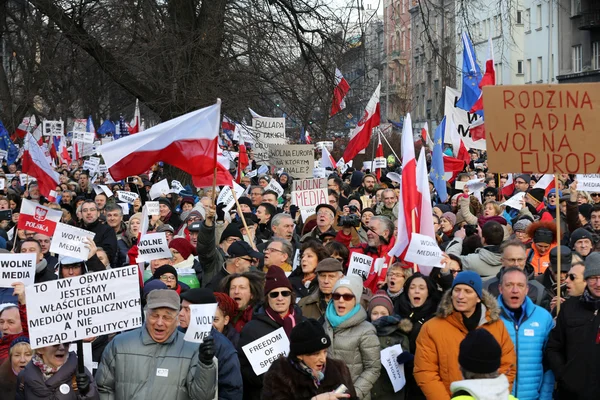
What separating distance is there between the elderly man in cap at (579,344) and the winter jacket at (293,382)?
5.87ft

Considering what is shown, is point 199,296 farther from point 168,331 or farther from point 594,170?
point 594,170

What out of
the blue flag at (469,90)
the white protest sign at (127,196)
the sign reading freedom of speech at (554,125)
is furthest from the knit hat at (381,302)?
the blue flag at (469,90)

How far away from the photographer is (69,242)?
8609mm

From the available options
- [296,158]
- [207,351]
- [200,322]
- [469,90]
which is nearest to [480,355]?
[207,351]

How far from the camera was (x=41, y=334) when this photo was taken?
598 cm

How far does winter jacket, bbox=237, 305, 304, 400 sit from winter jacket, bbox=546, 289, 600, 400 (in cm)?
178

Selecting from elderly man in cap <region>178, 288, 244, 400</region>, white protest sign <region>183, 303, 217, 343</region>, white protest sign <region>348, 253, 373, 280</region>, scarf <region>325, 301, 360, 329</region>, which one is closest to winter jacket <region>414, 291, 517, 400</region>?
scarf <region>325, 301, 360, 329</region>

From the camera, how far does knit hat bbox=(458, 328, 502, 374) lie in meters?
4.48

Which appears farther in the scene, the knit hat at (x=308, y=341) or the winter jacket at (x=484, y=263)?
the winter jacket at (x=484, y=263)

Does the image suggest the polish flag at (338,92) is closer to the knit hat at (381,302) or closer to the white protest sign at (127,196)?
the white protest sign at (127,196)

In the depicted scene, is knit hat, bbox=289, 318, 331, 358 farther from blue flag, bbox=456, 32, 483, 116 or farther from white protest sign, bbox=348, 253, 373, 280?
blue flag, bbox=456, 32, 483, 116

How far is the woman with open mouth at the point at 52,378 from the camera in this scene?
5817mm

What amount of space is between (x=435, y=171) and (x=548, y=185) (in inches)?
70.0

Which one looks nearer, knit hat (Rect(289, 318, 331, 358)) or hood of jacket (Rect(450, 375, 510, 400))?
hood of jacket (Rect(450, 375, 510, 400))
